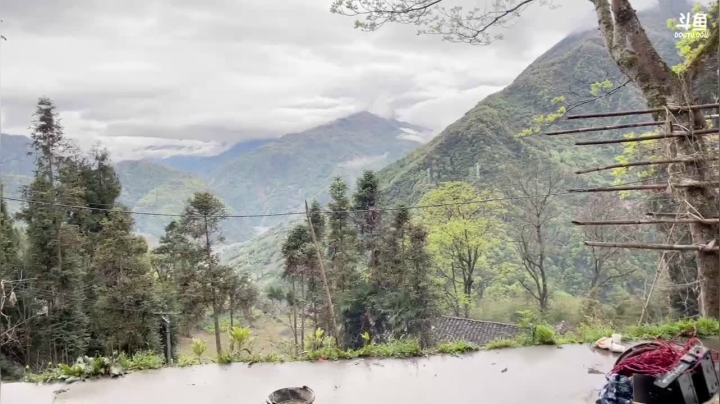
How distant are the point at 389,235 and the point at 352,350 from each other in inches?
266

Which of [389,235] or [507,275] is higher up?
[389,235]

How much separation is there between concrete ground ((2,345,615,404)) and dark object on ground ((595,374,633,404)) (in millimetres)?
537

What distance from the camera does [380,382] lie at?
264cm

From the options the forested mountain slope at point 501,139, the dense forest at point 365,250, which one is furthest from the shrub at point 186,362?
the forested mountain slope at point 501,139

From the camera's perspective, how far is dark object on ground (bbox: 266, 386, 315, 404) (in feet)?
7.02

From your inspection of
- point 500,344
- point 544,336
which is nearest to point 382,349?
point 500,344

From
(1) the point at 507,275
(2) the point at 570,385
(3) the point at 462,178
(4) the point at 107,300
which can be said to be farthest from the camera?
(1) the point at 507,275

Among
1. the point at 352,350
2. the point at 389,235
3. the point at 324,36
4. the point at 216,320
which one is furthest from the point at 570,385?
the point at 216,320

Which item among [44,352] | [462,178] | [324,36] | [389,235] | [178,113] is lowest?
[44,352]

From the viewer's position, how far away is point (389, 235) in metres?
9.77

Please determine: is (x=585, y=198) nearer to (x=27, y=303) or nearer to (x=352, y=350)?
(x=352, y=350)

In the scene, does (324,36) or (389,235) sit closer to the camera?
(324,36)

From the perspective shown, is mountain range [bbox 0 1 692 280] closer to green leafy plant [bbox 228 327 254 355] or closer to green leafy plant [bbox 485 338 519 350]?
green leafy plant [bbox 228 327 254 355]

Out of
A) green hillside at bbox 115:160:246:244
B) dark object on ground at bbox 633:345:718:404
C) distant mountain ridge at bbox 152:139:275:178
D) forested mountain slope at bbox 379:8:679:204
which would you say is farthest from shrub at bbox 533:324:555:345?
distant mountain ridge at bbox 152:139:275:178
